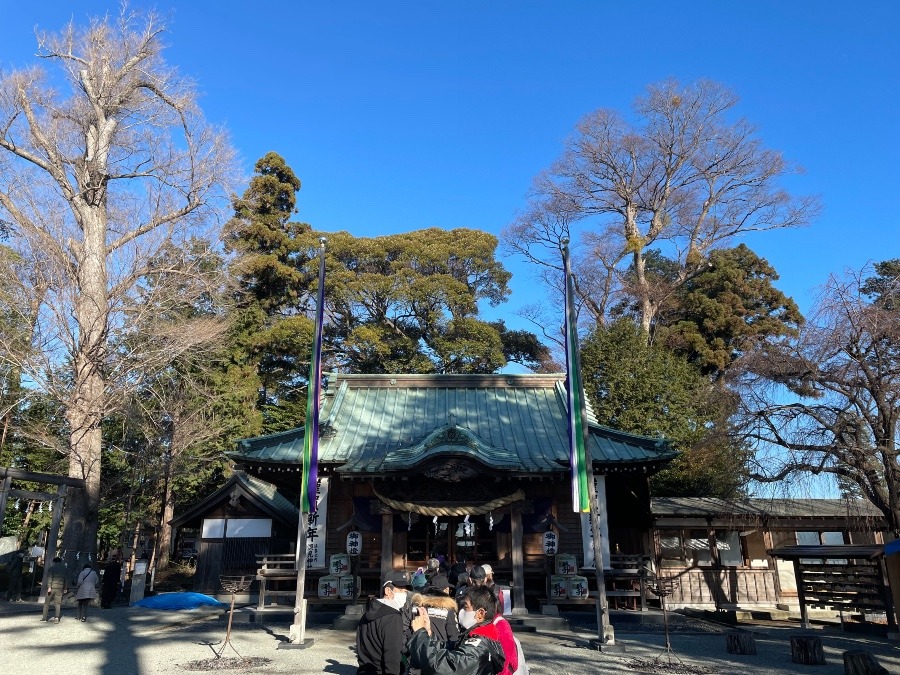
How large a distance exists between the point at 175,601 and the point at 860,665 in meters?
15.9

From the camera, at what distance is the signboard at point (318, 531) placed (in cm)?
1501

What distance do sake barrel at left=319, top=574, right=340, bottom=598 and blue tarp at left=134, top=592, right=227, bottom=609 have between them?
5075 millimetres

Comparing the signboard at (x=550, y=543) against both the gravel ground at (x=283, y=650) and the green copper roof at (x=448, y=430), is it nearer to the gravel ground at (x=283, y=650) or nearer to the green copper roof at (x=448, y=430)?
the green copper roof at (x=448, y=430)

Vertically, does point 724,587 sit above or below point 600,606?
below

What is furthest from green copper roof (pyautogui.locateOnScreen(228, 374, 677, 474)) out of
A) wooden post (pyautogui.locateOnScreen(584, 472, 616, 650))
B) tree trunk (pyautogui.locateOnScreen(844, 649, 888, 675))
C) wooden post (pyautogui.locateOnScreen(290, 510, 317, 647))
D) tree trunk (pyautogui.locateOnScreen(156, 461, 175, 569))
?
tree trunk (pyautogui.locateOnScreen(156, 461, 175, 569))

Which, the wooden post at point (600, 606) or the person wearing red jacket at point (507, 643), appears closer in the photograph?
the person wearing red jacket at point (507, 643)

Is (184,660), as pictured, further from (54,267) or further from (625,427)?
(625,427)

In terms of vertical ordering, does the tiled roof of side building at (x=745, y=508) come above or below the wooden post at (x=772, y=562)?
above

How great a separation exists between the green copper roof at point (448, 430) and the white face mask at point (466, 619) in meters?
8.96

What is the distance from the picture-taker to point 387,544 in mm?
14523

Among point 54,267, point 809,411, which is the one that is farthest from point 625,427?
point 54,267

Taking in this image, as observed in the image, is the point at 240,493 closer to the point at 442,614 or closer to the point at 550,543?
the point at 550,543

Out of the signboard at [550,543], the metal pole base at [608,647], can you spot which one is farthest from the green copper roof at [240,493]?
the metal pole base at [608,647]

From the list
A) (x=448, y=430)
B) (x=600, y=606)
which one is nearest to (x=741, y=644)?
(x=600, y=606)
